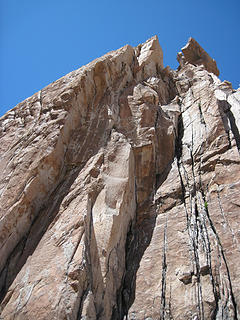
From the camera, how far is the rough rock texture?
A: 931 cm

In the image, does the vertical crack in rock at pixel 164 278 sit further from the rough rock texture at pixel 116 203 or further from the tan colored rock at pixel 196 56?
the tan colored rock at pixel 196 56

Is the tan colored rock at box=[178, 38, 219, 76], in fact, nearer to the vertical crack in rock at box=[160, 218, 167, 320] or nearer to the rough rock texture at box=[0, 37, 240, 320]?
the rough rock texture at box=[0, 37, 240, 320]

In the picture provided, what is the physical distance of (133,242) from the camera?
40.5 feet

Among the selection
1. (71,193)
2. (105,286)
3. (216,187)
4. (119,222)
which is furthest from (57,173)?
(216,187)

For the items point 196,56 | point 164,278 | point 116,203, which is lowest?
point 164,278

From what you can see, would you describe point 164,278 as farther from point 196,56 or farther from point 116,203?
point 196,56

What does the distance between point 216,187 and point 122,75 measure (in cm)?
1191

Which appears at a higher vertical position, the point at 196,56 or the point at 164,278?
the point at 196,56

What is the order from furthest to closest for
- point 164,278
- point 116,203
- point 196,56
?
A: point 196,56, point 116,203, point 164,278

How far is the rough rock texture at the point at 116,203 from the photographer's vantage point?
9.31m

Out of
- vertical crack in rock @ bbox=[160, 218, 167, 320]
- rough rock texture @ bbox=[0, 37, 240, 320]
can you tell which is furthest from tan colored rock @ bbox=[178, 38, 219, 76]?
vertical crack in rock @ bbox=[160, 218, 167, 320]

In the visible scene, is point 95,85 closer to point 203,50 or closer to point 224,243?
point 224,243

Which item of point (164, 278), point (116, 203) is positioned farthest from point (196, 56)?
point (164, 278)

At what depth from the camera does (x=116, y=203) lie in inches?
465
